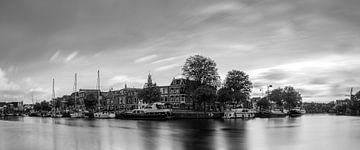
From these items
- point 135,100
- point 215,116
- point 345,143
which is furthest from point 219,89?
point 345,143

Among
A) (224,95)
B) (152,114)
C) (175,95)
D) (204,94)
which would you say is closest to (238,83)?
(224,95)

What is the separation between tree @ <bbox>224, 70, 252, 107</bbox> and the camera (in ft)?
459

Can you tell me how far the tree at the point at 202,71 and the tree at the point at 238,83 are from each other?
4948 mm

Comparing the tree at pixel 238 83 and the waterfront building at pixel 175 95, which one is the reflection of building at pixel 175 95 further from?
the tree at pixel 238 83

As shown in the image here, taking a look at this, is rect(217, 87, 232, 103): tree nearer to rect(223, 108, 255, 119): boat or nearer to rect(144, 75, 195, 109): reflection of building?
rect(223, 108, 255, 119): boat

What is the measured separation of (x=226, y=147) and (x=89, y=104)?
15798 centimetres

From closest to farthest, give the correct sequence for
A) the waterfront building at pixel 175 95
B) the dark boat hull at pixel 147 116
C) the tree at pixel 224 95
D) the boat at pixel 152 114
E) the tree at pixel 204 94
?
the dark boat hull at pixel 147 116
the boat at pixel 152 114
the tree at pixel 204 94
the tree at pixel 224 95
the waterfront building at pixel 175 95

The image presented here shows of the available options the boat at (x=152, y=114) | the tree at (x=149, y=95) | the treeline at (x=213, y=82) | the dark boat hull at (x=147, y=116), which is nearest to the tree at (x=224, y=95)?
the treeline at (x=213, y=82)

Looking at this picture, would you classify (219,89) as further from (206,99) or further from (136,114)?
(136,114)

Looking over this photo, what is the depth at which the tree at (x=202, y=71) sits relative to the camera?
137 meters

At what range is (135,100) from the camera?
198000 millimetres

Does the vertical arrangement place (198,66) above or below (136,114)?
above

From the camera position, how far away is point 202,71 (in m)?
138

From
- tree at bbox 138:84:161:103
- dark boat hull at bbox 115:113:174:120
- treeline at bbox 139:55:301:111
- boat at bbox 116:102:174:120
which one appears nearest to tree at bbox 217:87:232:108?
treeline at bbox 139:55:301:111
